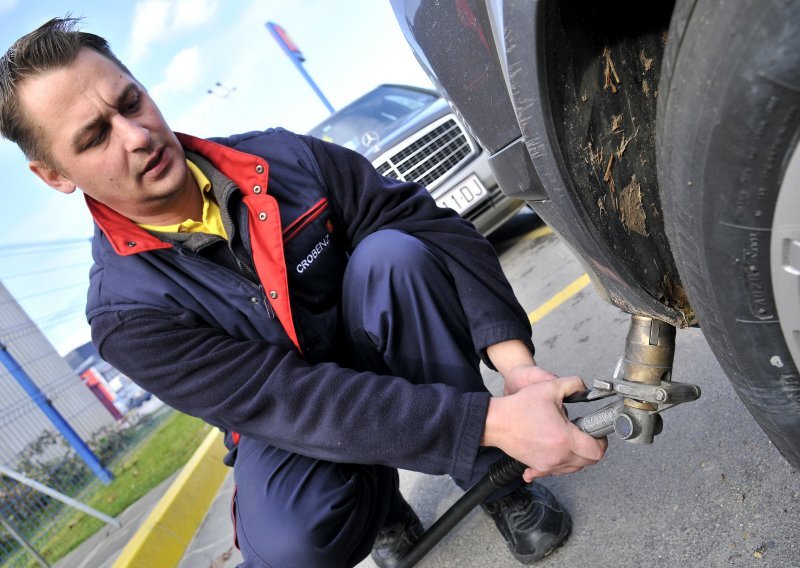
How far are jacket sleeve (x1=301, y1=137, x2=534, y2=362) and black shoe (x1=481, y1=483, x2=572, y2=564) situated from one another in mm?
378

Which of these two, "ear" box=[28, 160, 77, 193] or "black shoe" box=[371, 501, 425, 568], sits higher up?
"ear" box=[28, 160, 77, 193]

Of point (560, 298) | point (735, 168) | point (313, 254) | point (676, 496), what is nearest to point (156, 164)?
point (313, 254)

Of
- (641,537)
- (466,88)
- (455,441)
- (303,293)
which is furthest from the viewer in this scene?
(303,293)

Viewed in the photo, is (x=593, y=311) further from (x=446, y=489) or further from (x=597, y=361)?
(x=446, y=489)

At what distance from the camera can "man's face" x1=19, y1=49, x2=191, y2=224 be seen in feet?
4.21

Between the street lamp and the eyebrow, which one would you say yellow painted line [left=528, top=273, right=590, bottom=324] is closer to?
the eyebrow

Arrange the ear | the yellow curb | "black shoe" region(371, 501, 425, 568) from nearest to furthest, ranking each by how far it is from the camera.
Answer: the ear
"black shoe" region(371, 501, 425, 568)
the yellow curb

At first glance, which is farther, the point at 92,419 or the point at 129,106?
the point at 92,419

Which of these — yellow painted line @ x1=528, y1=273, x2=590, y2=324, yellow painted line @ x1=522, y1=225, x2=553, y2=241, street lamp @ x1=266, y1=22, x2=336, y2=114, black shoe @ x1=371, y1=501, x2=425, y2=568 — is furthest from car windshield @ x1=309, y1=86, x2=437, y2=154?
street lamp @ x1=266, y1=22, x2=336, y2=114

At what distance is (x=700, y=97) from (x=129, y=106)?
1.24 meters

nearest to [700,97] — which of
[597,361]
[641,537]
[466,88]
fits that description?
[466,88]

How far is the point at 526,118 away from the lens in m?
0.80

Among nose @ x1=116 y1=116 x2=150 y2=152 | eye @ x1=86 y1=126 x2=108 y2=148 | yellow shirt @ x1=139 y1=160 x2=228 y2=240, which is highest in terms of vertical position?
eye @ x1=86 y1=126 x2=108 y2=148

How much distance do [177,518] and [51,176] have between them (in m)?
2.06
